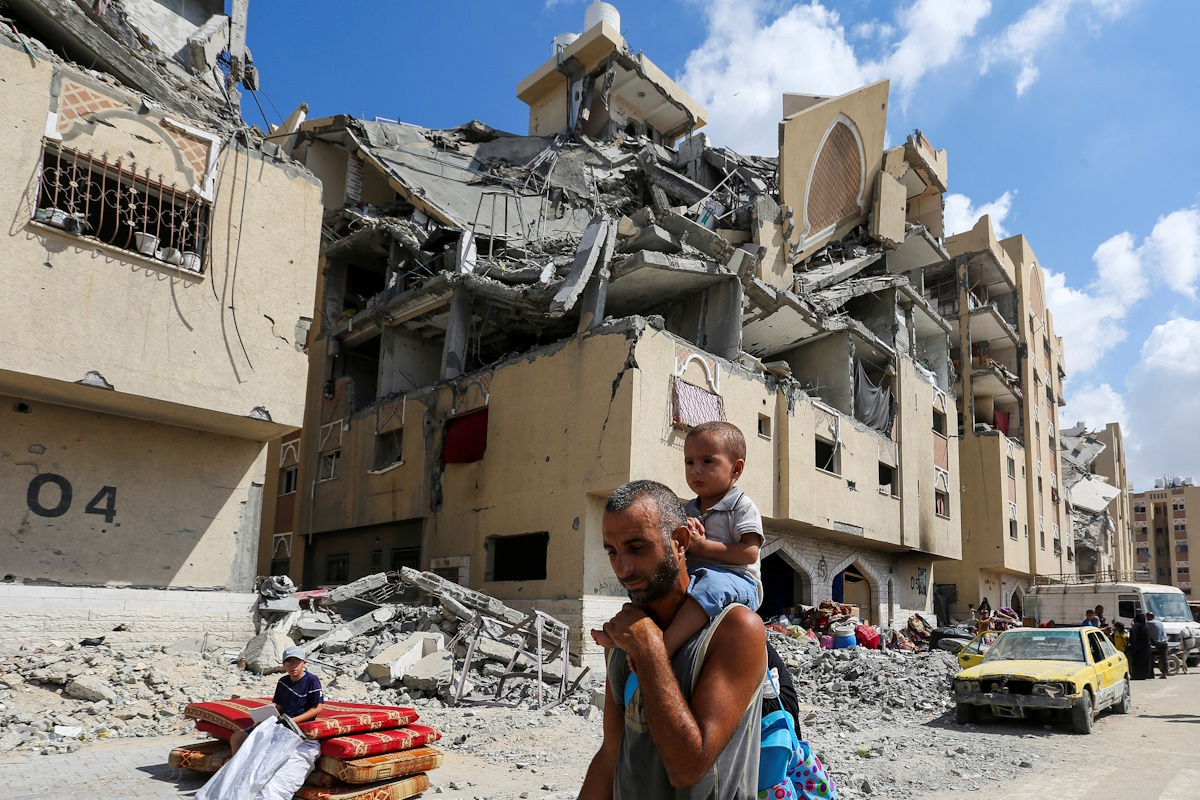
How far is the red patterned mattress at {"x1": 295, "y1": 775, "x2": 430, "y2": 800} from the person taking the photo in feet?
20.1

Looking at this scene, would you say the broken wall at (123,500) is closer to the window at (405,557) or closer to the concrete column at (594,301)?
the concrete column at (594,301)

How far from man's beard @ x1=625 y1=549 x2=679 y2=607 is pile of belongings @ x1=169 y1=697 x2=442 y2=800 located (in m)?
5.00

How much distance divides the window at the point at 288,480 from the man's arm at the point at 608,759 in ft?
82.3

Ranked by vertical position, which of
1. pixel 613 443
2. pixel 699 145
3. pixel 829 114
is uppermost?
pixel 699 145

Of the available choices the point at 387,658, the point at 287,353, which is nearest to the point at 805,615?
the point at 387,658

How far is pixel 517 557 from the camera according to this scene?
61.8 ft

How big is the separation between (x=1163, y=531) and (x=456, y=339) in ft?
304

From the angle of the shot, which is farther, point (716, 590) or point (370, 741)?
point (370, 741)

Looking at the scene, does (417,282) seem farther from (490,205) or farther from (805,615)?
(805,615)

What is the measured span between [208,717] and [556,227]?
21549mm

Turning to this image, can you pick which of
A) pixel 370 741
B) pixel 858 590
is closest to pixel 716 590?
pixel 370 741

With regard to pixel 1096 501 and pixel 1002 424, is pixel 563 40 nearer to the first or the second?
pixel 1002 424

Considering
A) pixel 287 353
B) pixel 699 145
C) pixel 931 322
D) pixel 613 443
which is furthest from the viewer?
pixel 699 145

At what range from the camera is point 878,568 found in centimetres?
2669
